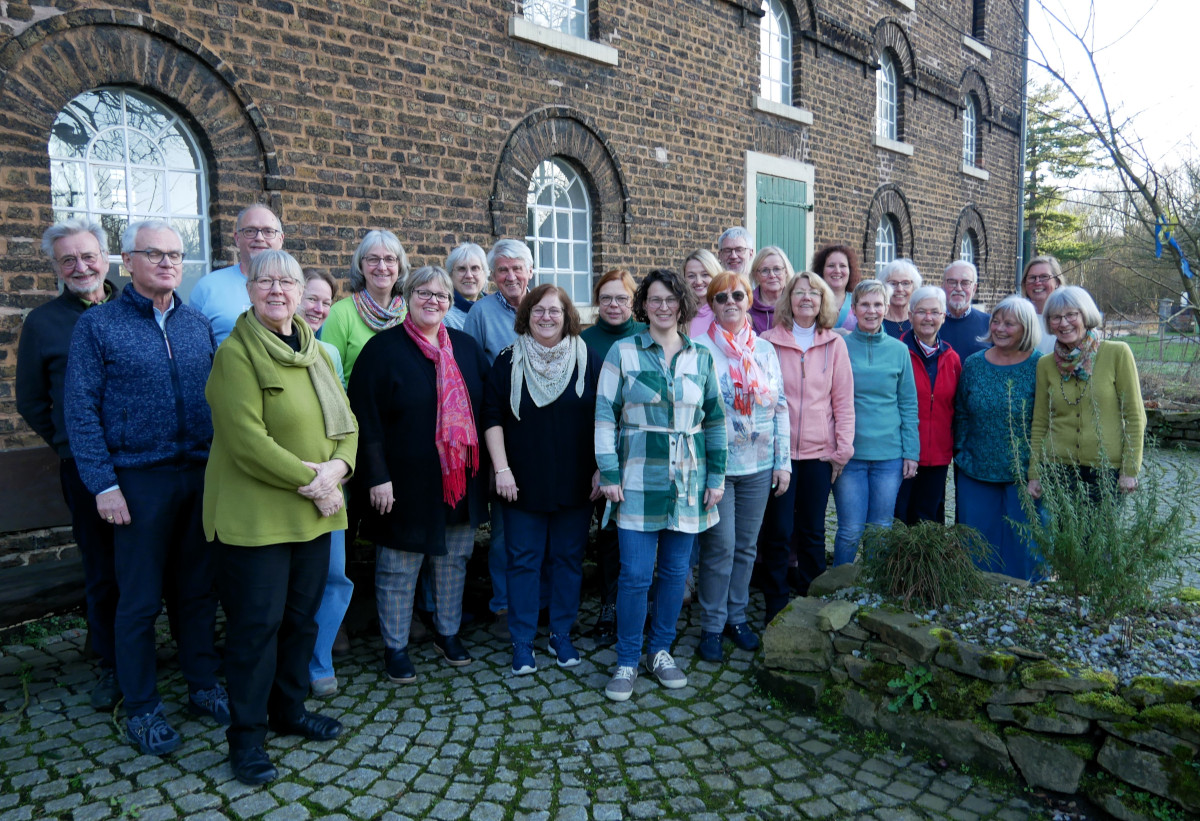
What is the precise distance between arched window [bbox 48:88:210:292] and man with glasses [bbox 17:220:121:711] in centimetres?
172

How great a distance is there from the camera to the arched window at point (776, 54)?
34.4ft

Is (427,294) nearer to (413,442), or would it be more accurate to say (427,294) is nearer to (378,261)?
(378,261)

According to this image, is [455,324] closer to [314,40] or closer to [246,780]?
[246,780]

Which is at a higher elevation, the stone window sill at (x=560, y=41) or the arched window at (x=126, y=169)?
the stone window sill at (x=560, y=41)

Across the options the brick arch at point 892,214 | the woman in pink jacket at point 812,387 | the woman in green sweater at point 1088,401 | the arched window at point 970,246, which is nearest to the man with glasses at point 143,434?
the woman in pink jacket at point 812,387

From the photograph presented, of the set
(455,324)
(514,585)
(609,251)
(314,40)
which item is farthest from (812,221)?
(514,585)

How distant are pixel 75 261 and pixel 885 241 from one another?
12547 mm

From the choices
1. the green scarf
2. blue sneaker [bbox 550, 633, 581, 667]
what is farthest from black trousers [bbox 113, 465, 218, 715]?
blue sneaker [bbox 550, 633, 581, 667]

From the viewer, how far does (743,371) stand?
12.8 ft

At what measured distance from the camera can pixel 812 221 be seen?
1116cm

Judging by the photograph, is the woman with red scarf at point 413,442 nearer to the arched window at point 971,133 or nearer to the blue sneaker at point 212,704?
the blue sneaker at point 212,704

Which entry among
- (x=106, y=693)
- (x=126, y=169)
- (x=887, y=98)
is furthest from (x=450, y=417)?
(x=887, y=98)

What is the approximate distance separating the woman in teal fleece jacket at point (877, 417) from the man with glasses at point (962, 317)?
36.6 inches

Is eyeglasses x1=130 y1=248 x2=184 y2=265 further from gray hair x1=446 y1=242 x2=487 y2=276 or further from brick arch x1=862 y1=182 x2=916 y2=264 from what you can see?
brick arch x1=862 y1=182 x2=916 y2=264
